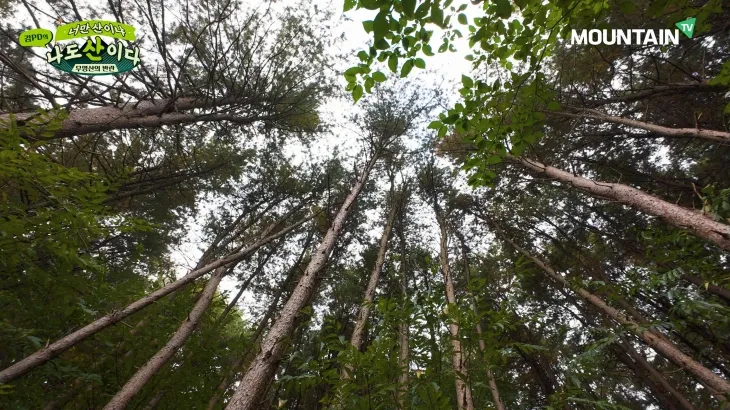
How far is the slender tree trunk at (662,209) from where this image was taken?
2912mm

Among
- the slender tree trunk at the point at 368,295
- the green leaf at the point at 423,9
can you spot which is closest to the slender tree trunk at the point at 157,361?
the slender tree trunk at the point at 368,295

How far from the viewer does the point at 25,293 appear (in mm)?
3846

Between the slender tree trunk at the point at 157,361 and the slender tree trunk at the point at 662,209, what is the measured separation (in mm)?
7246

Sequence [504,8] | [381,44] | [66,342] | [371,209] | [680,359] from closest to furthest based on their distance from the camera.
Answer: [504,8]
[381,44]
[66,342]
[680,359]
[371,209]

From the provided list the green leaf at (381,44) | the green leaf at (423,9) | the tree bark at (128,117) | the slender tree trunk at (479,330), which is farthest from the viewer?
the tree bark at (128,117)

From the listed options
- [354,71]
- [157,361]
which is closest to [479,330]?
[157,361]

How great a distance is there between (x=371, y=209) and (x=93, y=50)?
8322 millimetres

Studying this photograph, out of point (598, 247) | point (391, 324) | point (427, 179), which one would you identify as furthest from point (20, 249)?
point (598, 247)

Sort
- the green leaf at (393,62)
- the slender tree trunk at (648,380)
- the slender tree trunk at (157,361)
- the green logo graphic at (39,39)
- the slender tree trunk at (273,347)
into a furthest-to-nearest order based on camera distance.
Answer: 1. the slender tree trunk at (648,380)
2. the green logo graphic at (39,39)
3. the slender tree trunk at (157,361)
4. the slender tree trunk at (273,347)
5. the green leaf at (393,62)

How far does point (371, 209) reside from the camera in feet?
36.7

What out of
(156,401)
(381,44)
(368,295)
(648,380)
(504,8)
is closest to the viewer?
(504,8)

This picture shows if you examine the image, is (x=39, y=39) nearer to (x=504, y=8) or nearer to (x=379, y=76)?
(x=379, y=76)

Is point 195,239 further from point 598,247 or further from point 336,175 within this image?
point 598,247

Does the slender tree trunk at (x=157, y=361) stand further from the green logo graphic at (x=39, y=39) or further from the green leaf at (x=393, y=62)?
the green leaf at (x=393, y=62)
